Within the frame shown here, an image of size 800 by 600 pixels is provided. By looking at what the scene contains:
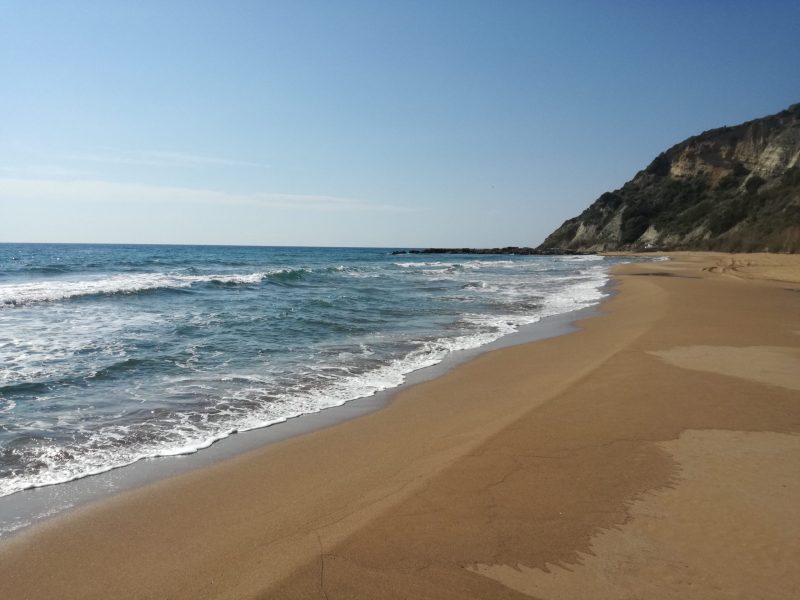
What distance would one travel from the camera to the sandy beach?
3012mm

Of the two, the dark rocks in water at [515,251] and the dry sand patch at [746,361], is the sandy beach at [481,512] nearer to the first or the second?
the dry sand patch at [746,361]

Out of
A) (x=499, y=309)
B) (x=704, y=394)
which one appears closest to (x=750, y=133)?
(x=499, y=309)

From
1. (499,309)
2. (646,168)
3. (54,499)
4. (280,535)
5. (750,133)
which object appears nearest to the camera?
(280,535)

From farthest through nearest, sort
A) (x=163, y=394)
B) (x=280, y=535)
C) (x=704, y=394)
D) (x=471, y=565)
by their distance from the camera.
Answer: (x=163, y=394)
(x=704, y=394)
(x=280, y=535)
(x=471, y=565)

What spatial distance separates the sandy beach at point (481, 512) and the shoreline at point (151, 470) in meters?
0.17

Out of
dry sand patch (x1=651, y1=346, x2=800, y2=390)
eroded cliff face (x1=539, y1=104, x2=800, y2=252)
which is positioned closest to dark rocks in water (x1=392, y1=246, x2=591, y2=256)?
eroded cliff face (x1=539, y1=104, x2=800, y2=252)

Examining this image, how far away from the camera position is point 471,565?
3.12m

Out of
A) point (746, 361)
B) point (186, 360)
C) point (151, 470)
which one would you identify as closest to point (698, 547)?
point (151, 470)

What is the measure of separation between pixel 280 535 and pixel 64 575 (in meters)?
1.30

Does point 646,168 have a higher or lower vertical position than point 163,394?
higher

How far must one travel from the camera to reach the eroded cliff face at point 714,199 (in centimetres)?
5178

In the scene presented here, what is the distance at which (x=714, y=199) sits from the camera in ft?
237

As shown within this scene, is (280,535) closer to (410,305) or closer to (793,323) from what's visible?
(793,323)

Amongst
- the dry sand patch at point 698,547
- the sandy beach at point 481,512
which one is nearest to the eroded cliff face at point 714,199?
the sandy beach at point 481,512
